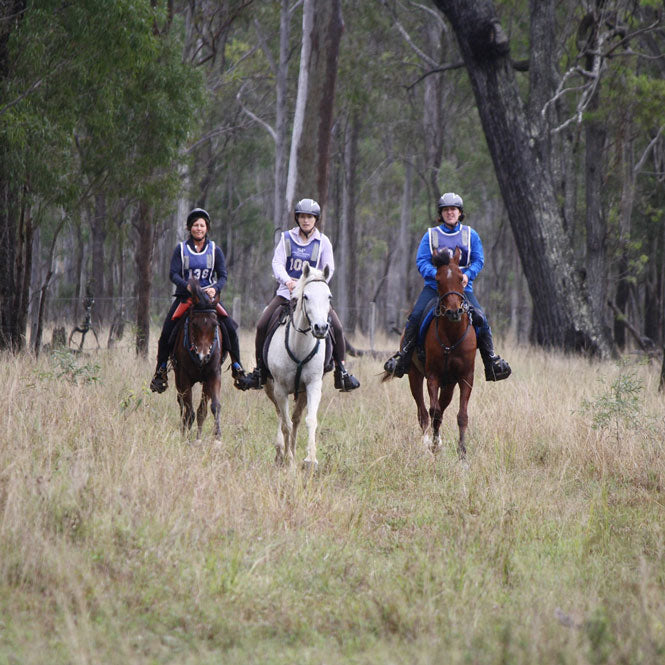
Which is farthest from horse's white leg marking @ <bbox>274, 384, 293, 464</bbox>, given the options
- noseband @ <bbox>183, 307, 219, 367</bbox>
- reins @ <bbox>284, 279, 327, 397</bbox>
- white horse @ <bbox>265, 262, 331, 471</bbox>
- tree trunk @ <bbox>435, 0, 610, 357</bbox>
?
tree trunk @ <bbox>435, 0, 610, 357</bbox>

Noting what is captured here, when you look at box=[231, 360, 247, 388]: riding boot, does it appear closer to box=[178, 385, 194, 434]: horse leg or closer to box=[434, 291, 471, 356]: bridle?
box=[178, 385, 194, 434]: horse leg

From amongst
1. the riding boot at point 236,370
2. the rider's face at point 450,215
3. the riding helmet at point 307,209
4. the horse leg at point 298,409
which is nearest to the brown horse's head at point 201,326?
the riding boot at point 236,370

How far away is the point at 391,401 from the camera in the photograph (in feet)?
43.2

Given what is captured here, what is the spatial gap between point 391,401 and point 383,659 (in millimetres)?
8847

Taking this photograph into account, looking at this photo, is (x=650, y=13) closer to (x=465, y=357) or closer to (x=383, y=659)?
(x=465, y=357)

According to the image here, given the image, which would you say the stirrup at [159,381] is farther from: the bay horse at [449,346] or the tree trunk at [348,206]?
the tree trunk at [348,206]

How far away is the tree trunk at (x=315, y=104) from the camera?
15.0 m

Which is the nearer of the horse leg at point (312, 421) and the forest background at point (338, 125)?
the horse leg at point (312, 421)

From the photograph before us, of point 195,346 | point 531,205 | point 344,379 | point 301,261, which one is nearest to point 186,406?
point 195,346

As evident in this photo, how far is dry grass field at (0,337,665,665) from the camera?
4.45 metres

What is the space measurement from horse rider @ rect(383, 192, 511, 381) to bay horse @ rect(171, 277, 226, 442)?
2.08m

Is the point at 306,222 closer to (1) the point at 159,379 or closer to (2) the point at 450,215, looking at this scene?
(2) the point at 450,215

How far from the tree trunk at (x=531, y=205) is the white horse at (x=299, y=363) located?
1063 centimetres

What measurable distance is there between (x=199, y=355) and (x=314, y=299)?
2.14 m
